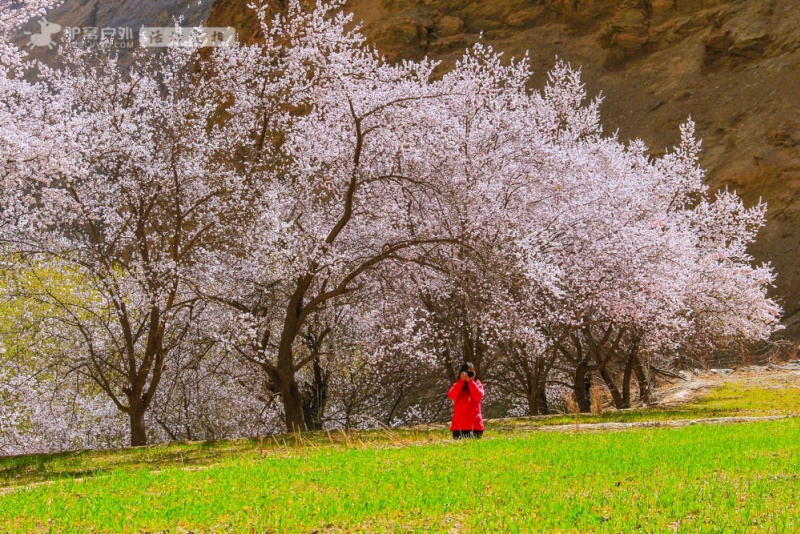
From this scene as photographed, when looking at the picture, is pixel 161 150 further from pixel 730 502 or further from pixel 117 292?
pixel 730 502

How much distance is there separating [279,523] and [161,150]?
40.9ft

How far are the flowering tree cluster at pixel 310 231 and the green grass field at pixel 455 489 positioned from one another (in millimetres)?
4188

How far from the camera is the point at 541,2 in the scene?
170 feet

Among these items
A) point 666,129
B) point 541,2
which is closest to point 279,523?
point 666,129

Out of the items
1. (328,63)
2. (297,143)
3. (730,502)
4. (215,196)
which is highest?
(328,63)

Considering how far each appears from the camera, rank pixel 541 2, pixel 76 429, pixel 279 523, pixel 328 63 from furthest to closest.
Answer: pixel 541 2, pixel 76 429, pixel 328 63, pixel 279 523

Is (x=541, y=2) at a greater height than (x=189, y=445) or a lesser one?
greater

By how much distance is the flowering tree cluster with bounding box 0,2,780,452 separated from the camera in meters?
14.6

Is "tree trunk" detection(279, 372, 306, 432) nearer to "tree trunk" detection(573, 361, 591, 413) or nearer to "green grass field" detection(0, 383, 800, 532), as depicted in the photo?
"green grass field" detection(0, 383, 800, 532)

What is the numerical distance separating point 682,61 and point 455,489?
4318 centimetres

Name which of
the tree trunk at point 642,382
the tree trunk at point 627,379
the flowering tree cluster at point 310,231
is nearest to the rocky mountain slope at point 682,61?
the tree trunk at point 642,382

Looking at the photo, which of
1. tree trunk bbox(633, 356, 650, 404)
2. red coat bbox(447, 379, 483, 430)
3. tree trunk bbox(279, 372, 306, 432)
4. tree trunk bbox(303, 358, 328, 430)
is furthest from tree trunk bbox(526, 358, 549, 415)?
red coat bbox(447, 379, 483, 430)

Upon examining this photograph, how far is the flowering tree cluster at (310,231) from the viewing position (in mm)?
14555

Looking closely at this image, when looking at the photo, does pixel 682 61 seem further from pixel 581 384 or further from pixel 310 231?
pixel 310 231
